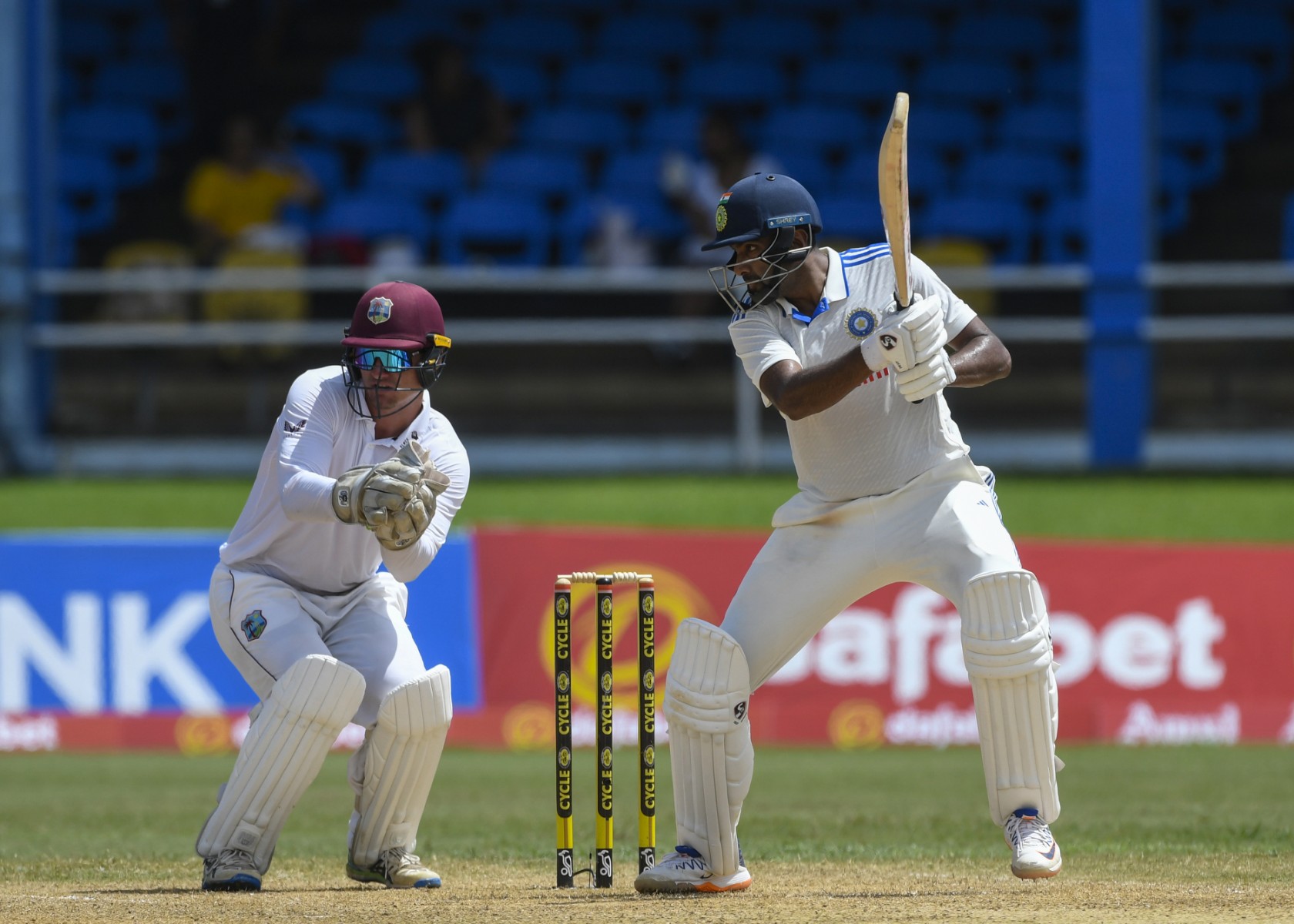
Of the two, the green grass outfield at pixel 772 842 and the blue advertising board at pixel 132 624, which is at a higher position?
the blue advertising board at pixel 132 624

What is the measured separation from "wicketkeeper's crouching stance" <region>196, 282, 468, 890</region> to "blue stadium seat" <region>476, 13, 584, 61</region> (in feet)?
37.2

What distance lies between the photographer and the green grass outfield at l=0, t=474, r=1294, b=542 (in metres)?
11.5

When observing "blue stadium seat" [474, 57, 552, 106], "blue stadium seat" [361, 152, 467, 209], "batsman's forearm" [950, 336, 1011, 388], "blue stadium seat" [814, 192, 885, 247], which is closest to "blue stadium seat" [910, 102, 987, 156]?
"blue stadium seat" [814, 192, 885, 247]

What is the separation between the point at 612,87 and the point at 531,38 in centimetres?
108

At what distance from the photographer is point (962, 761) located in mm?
9180

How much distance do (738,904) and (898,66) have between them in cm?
1239

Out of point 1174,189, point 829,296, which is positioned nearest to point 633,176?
point 1174,189

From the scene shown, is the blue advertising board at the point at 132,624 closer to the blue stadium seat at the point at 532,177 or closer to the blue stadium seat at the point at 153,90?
the blue stadium seat at the point at 532,177

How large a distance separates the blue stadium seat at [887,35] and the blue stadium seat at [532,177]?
3100mm

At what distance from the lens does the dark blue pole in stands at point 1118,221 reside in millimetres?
12680

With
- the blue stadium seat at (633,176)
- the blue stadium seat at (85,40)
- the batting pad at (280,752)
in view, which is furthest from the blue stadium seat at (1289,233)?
the blue stadium seat at (85,40)

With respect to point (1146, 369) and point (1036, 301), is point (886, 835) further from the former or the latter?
point (1036, 301)

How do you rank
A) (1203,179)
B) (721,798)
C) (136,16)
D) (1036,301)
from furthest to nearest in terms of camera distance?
(136,16) < (1203,179) < (1036,301) < (721,798)

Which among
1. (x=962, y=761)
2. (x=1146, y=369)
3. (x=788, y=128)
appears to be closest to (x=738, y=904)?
(x=962, y=761)
